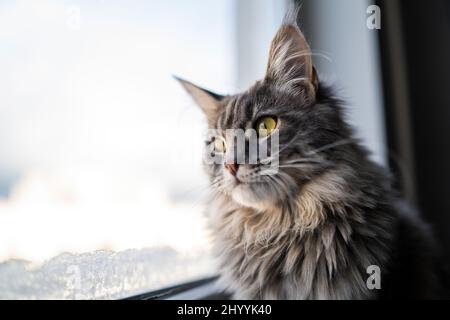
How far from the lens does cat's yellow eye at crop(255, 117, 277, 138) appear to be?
0.95 m

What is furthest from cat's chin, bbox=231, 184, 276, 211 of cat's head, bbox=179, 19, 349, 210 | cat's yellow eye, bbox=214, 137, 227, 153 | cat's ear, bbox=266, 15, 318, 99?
cat's ear, bbox=266, 15, 318, 99

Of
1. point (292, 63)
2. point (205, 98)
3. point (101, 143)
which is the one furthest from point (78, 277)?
point (292, 63)

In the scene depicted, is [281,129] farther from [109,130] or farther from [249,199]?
[109,130]

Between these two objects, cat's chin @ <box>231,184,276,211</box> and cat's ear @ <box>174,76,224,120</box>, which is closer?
cat's chin @ <box>231,184,276,211</box>

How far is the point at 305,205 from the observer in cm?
96

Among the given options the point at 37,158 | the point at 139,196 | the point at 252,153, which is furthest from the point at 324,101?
the point at 37,158

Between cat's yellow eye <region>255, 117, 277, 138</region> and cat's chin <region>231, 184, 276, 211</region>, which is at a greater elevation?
cat's yellow eye <region>255, 117, 277, 138</region>

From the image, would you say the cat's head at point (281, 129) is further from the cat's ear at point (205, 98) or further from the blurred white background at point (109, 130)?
the blurred white background at point (109, 130)

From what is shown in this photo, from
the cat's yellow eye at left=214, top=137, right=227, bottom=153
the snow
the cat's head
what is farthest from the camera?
the cat's yellow eye at left=214, top=137, right=227, bottom=153

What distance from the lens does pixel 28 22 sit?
31.9 inches

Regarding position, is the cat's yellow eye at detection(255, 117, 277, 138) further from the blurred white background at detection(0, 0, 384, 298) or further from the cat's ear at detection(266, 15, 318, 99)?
the blurred white background at detection(0, 0, 384, 298)

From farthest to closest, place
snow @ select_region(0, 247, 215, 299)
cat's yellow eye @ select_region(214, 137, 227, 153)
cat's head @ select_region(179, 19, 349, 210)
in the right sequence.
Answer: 1. cat's yellow eye @ select_region(214, 137, 227, 153)
2. cat's head @ select_region(179, 19, 349, 210)
3. snow @ select_region(0, 247, 215, 299)

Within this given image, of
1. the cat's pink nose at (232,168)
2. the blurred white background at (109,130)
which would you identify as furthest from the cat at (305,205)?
the blurred white background at (109,130)
